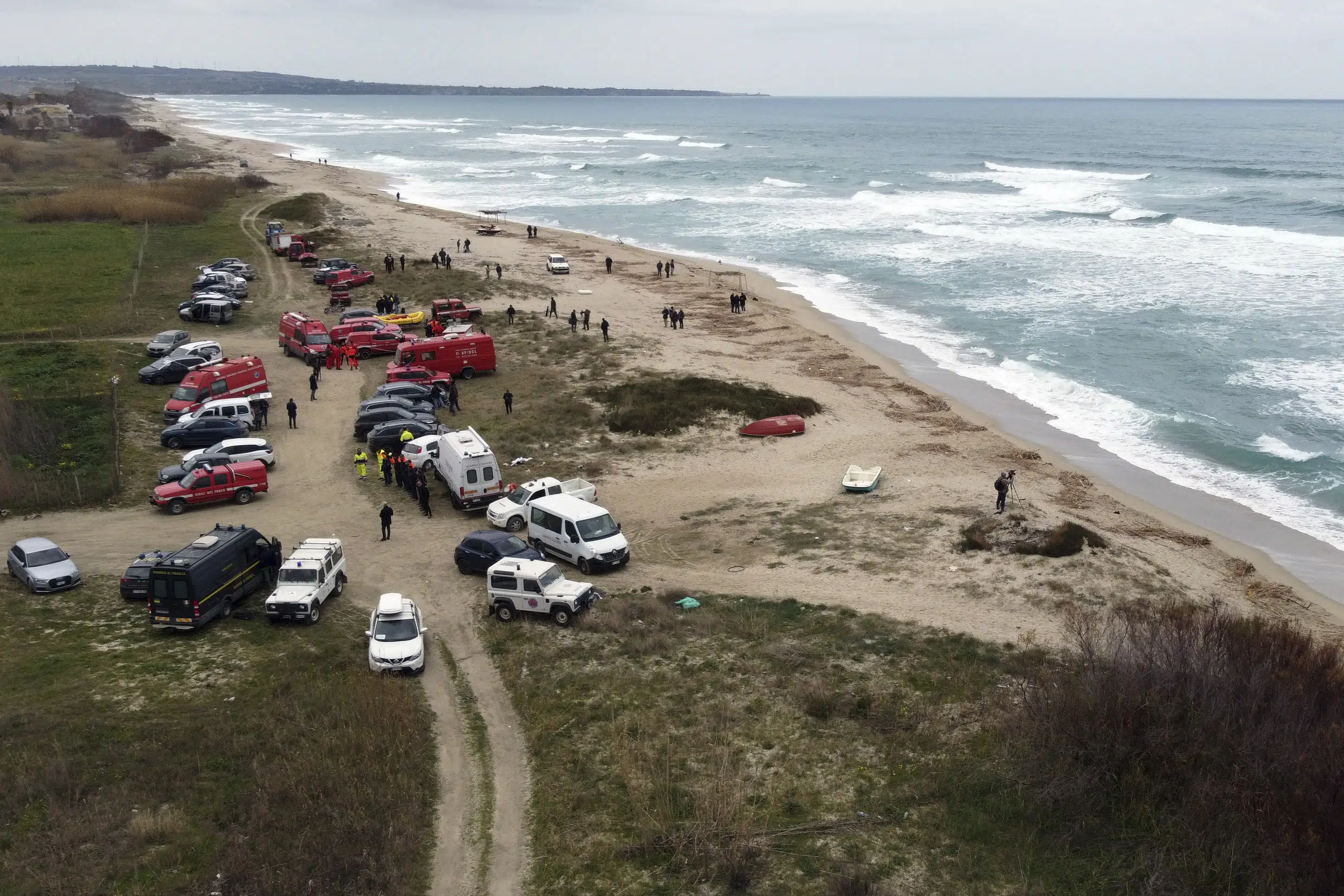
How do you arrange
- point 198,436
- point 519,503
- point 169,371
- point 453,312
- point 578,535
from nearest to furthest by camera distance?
point 578,535 → point 519,503 → point 198,436 → point 169,371 → point 453,312

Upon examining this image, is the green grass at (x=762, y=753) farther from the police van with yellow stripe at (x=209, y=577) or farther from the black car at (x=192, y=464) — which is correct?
the black car at (x=192, y=464)

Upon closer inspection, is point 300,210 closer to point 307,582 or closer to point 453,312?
point 453,312

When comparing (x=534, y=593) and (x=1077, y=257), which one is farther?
(x=1077, y=257)

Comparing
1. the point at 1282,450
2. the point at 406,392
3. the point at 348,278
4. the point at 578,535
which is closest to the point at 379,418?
the point at 406,392

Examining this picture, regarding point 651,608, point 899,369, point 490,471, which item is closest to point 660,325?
point 899,369

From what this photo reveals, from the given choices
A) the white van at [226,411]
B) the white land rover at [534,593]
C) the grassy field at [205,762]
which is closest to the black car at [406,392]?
the white van at [226,411]

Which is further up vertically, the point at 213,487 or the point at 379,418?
the point at 379,418
